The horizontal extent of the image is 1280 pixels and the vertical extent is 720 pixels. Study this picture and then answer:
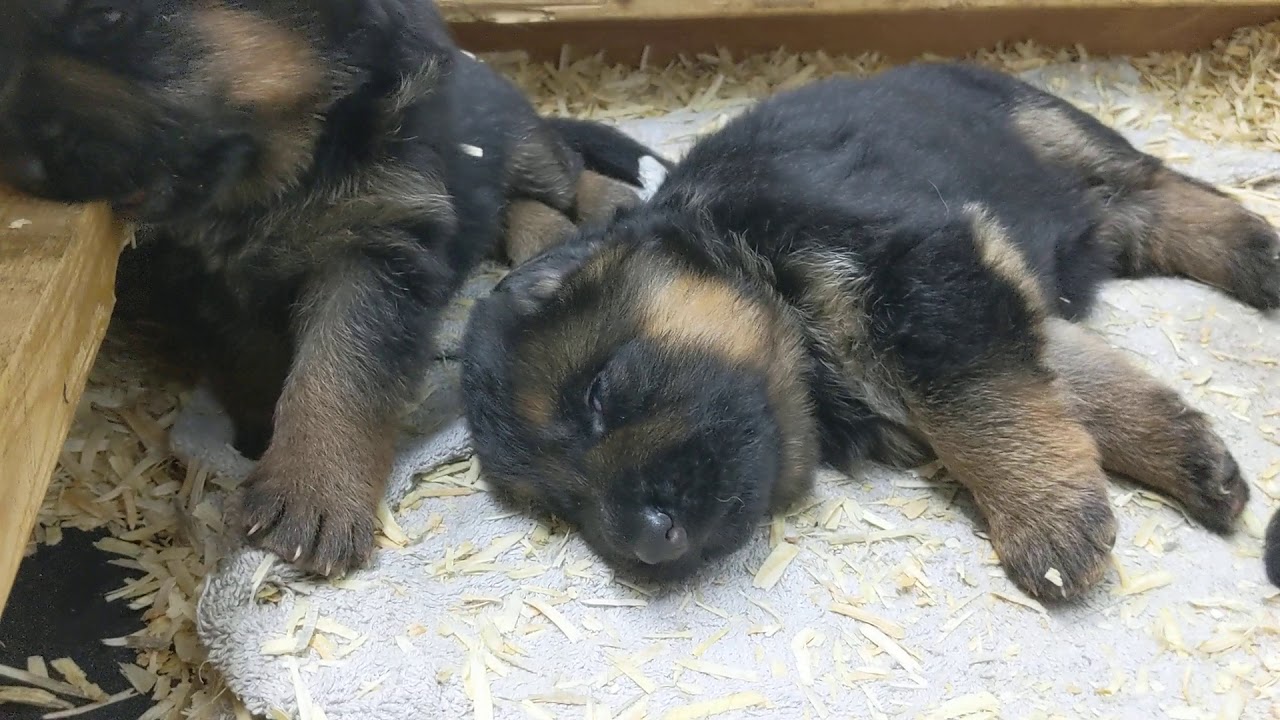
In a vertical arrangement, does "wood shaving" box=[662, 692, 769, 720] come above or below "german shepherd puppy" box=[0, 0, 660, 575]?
below

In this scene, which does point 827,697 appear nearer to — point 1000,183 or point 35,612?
point 1000,183

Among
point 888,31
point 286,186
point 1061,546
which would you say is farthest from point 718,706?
point 888,31

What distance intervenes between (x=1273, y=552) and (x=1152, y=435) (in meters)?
0.41

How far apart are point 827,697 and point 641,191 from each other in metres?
2.25

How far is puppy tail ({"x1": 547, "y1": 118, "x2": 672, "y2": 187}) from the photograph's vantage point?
402 centimetres

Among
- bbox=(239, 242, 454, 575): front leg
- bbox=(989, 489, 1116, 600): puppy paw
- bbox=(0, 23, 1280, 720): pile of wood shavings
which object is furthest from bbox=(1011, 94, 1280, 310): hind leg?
bbox=(239, 242, 454, 575): front leg

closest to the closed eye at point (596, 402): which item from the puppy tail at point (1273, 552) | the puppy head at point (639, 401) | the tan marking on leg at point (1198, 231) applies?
the puppy head at point (639, 401)

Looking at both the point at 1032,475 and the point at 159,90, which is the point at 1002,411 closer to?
the point at 1032,475

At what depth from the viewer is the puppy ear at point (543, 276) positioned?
8.82 ft

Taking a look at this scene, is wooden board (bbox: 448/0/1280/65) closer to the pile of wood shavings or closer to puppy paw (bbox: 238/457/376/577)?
the pile of wood shavings

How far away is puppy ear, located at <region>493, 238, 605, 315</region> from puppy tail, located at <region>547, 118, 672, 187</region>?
3.88 feet

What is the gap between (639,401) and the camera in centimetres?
243

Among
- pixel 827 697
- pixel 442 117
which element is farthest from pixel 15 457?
pixel 827 697

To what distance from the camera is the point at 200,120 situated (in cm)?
225
